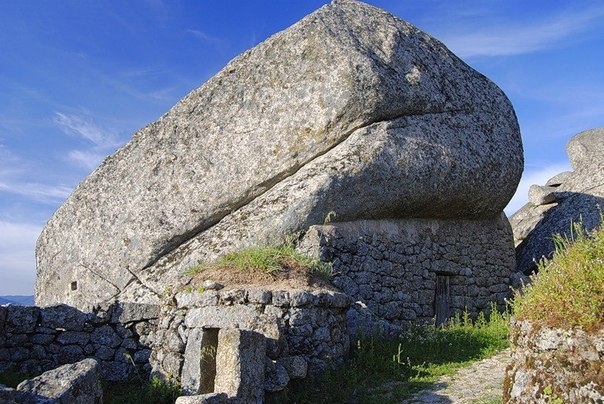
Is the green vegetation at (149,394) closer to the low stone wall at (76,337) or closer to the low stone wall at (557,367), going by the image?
the low stone wall at (76,337)

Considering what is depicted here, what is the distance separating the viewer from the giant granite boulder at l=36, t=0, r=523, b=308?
484 inches

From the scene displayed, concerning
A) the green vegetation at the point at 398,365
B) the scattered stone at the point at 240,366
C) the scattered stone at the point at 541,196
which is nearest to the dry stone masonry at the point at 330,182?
the green vegetation at the point at 398,365

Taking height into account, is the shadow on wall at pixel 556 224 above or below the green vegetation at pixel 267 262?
above

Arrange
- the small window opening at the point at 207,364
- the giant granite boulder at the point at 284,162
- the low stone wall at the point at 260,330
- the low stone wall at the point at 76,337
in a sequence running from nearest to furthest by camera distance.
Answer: the small window opening at the point at 207,364 → the low stone wall at the point at 260,330 → the low stone wall at the point at 76,337 → the giant granite boulder at the point at 284,162

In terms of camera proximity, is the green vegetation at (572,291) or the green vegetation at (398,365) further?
the green vegetation at (398,365)

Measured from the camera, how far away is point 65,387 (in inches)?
228

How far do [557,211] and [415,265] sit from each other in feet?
26.0

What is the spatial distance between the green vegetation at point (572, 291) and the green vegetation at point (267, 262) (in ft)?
13.3

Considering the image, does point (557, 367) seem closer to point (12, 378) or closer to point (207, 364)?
point (207, 364)

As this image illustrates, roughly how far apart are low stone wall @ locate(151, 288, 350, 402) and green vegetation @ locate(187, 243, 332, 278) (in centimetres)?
79

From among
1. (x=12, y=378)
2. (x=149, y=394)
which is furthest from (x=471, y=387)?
(x=12, y=378)

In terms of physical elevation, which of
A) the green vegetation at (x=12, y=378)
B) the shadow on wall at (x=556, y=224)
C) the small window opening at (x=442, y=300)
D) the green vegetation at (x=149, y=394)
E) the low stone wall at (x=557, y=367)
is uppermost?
the shadow on wall at (x=556, y=224)

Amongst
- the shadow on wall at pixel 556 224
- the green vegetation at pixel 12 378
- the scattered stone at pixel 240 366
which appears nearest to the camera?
the scattered stone at pixel 240 366

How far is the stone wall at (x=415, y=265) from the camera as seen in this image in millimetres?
11781
